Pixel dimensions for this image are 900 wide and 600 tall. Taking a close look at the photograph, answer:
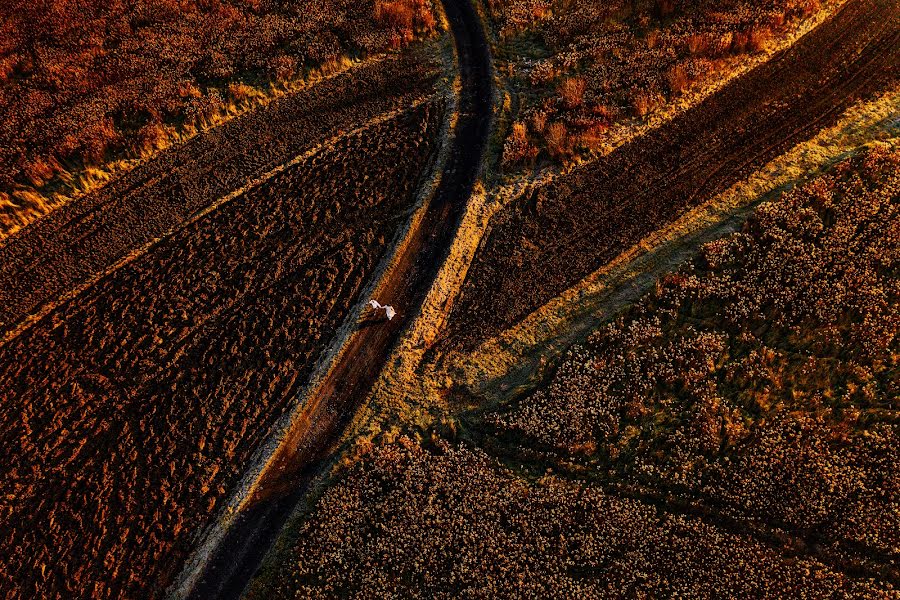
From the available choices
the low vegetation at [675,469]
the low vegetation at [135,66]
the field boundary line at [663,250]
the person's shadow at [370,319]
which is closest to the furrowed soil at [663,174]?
the field boundary line at [663,250]

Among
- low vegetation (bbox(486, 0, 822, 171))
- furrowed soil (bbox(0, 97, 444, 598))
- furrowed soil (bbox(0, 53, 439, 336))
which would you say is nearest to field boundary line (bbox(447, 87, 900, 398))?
low vegetation (bbox(486, 0, 822, 171))

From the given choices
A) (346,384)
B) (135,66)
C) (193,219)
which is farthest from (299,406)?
(135,66)

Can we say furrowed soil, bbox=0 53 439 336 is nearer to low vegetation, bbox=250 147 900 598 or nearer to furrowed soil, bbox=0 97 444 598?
furrowed soil, bbox=0 97 444 598

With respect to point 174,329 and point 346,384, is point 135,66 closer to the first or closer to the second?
point 174,329

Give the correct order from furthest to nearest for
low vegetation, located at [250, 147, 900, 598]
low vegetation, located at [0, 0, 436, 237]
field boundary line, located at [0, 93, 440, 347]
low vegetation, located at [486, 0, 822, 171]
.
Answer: low vegetation, located at [0, 0, 436, 237], low vegetation, located at [486, 0, 822, 171], field boundary line, located at [0, 93, 440, 347], low vegetation, located at [250, 147, 900, 598]

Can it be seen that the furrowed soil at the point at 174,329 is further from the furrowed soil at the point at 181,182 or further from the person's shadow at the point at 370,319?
the person's shadow at the point at 370,319
